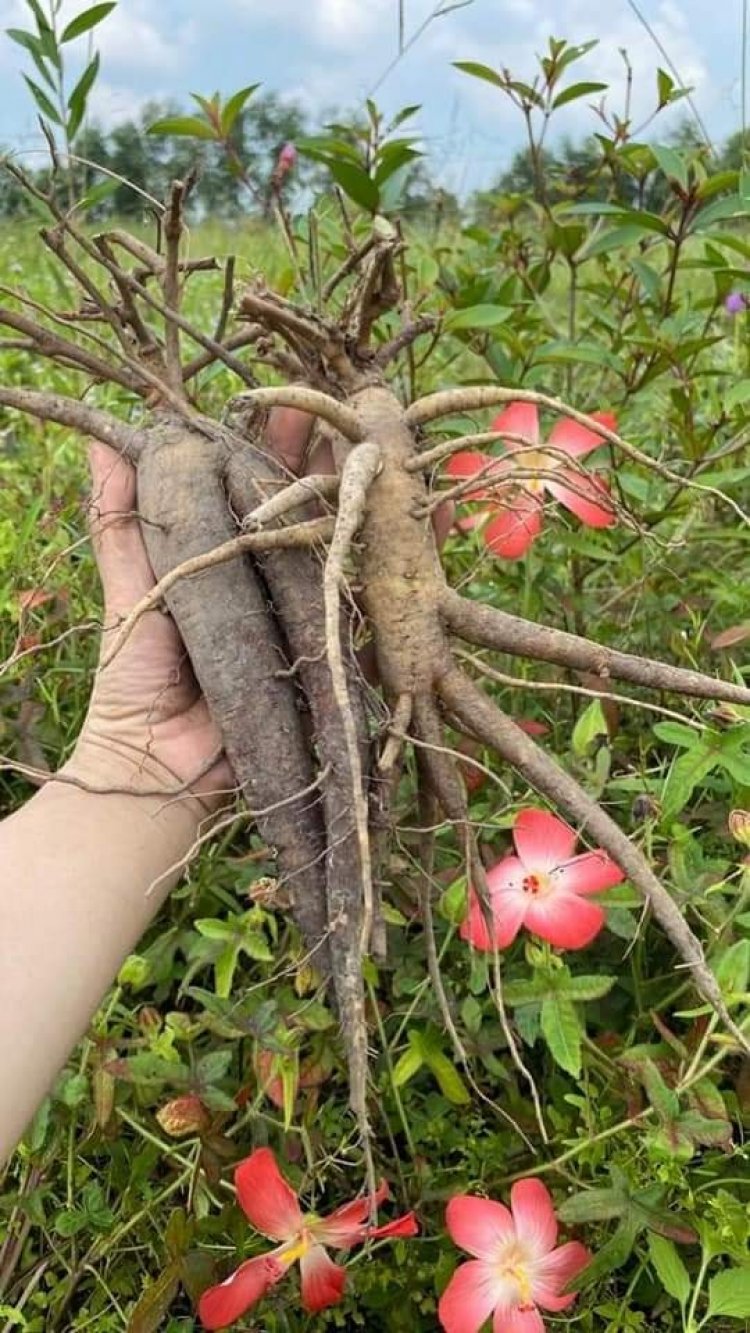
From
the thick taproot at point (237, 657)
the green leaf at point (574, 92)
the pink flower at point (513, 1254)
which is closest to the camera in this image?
the pink flower at point (513, 1254)

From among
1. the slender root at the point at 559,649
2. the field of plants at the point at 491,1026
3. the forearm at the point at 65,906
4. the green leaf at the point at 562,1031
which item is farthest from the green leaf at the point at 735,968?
the forearm at the point at 65,906

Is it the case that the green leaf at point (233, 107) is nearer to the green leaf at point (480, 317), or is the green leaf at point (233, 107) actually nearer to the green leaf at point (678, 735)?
the green leaf at point (480, 317)

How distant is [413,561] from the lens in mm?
1017

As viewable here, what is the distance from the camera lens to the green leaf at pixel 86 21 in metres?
1.25

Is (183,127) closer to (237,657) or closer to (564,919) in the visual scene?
(237,657)

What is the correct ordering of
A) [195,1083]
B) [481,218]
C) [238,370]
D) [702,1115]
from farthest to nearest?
[481,218]
[238,370]
[195,1083]
[702,1115]

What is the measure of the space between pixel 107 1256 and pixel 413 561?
670 mm

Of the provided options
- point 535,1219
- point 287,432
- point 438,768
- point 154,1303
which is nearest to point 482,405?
point 287,432

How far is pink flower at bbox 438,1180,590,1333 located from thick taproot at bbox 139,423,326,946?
11.2 inches

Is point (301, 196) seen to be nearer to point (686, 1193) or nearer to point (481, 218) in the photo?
point (686, 1193)

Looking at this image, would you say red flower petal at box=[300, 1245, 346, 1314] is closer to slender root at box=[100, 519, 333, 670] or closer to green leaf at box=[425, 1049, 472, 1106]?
green leaf at box=[425, 1049, 472, 1106]

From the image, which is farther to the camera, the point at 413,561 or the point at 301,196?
the point at 301,196

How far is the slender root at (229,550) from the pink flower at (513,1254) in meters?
0.50

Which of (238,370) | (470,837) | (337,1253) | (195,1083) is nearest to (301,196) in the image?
(238,370)
